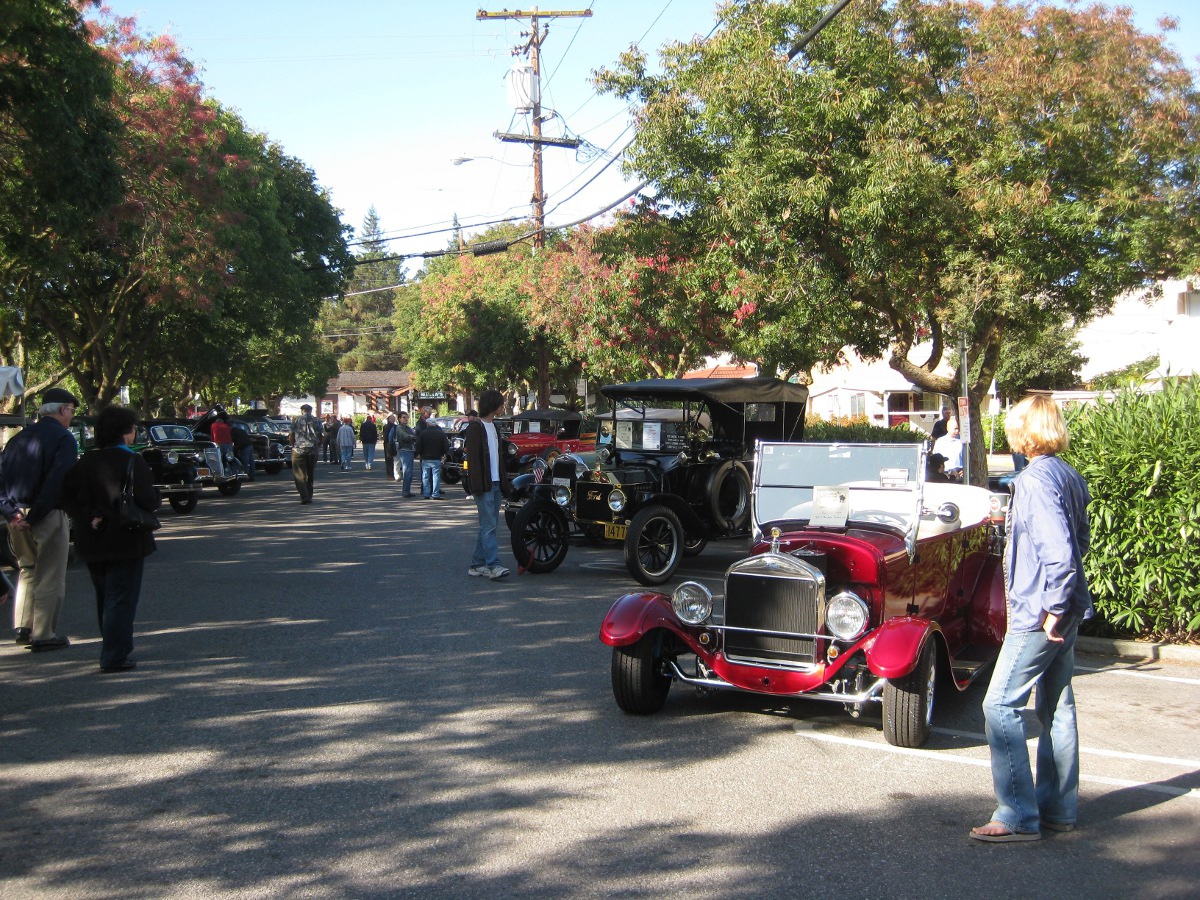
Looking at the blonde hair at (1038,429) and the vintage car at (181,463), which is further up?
the blonde hair at (1038,429)

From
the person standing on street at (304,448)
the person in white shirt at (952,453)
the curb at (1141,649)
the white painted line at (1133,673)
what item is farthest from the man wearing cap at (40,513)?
the person in white shirt at (952,453)

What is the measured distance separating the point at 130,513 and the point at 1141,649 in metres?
7.45

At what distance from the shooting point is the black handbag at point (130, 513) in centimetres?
692

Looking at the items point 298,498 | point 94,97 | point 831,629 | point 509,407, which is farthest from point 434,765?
point 509,407

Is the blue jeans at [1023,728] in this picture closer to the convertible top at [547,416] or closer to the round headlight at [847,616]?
the round headlight at [847,616]

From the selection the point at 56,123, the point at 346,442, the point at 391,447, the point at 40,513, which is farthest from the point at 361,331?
the point at 40,513

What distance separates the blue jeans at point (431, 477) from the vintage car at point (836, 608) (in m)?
14.7

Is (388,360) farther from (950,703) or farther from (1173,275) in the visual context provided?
(950,703)

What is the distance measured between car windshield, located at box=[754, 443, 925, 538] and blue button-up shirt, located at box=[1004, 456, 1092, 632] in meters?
2.05

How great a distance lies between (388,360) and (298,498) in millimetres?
90725

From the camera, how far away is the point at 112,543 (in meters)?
6.95

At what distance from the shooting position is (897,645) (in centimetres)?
539

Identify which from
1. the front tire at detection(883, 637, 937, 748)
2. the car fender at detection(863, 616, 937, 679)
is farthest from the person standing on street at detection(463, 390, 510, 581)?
the front tire at detection(883, 637, 937, 748)

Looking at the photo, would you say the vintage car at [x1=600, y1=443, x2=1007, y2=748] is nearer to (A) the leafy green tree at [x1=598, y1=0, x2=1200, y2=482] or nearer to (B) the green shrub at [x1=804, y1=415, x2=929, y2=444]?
(A) the leafy green tree at [x1=598, y1=0, x2=1200, y2=482]
